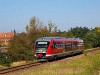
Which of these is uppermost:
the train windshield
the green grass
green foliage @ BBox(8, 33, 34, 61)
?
the train windshield

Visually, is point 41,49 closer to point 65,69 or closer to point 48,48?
point 48,48

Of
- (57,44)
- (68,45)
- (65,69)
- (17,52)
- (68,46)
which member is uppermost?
(57,44)

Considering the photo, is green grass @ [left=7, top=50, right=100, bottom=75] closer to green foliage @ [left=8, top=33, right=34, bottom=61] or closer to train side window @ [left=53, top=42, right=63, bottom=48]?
train side window @ [left=53, top=42, right=63, bottom=48]

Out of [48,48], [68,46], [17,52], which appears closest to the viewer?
[48,48]

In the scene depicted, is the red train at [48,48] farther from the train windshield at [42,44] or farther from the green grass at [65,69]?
the green grass at [65,69]

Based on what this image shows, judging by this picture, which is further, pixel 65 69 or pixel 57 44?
pixel 57 44

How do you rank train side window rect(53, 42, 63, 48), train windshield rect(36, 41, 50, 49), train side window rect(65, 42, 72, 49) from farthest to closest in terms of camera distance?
train side window rect(65, 42, 72, 49)
train side window rect(53, 42, 63, 48)
train windshield rect(36, 41, 50, 49)

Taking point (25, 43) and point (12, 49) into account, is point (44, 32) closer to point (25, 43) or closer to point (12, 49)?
point (25, 43)

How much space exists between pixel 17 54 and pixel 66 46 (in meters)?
7.14

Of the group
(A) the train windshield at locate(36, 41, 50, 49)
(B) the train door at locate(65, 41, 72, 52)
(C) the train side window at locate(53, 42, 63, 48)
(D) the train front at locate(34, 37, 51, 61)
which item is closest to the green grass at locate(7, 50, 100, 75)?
(D) the train front at locate(34, 37, 51, 61)

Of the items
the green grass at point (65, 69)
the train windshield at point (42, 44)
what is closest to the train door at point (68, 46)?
the train windshield at point (42, 44)

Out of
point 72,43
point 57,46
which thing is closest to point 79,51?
point 72,43

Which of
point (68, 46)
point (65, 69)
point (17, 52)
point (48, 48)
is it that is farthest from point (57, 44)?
point (65, 69)

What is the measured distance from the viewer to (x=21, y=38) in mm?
42250
